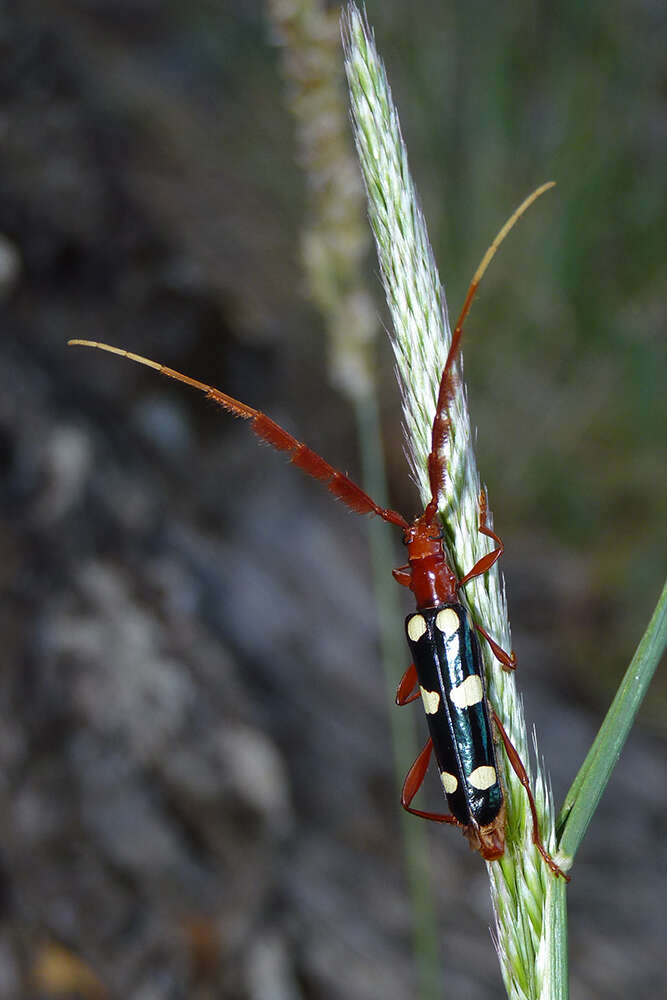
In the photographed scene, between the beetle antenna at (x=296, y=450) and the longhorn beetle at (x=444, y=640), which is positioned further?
the beetle antenna at (x=296, y=450)

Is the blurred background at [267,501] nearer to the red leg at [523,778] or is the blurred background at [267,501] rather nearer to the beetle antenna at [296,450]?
the beetle antenna at [296,450]

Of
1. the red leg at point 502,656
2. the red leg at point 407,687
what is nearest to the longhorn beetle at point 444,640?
the red leg at point 502,656

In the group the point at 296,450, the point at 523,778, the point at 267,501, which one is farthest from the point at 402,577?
the point at 267,501

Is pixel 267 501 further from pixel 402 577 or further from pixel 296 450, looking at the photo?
pixel 296 450

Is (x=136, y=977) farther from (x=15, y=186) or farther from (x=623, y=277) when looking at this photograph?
(x=623, y=277)

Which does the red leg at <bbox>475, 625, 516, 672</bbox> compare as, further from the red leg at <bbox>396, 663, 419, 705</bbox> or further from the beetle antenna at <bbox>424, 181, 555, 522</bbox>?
the red leg at <bbox>396, 663, 419, 705</bbox>

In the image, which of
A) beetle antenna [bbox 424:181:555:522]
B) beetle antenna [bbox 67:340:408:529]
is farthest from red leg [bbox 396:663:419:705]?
beetle antenna [bbox 424:181:555:522]
